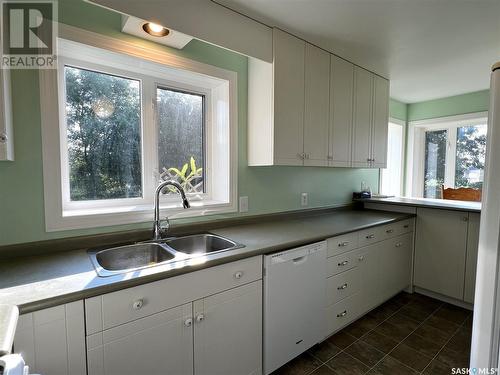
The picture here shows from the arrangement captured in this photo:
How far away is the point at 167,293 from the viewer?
3.82 feet

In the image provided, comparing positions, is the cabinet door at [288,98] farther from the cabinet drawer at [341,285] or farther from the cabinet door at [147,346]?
the cabinet door at [147,346]

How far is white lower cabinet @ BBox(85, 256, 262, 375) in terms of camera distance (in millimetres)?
1037

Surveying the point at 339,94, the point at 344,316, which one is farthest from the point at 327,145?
the point at 344,316

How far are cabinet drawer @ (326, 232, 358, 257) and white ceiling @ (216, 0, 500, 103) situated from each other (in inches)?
57.9

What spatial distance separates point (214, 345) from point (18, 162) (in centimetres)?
134

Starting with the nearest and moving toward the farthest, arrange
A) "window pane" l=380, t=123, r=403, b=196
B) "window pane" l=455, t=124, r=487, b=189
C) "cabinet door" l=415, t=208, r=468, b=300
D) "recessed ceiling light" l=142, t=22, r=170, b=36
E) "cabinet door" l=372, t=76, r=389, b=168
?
"recessed ceiling light" l=142, t=22, r=170, b=36 < "cabinet door" l=415, t=208, r=468, b=300 < "cabinet door" l=372, t=76, r=389, b=168 < "window pane" l=455, t=124, r=487, b=189 < "window pane" l=380, t=123, r=403, b=196

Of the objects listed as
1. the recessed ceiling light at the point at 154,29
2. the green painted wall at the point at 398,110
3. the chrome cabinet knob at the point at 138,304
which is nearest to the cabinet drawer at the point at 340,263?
the chrome cabinet knob at the point at 138,304

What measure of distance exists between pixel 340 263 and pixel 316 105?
1241 millimetres

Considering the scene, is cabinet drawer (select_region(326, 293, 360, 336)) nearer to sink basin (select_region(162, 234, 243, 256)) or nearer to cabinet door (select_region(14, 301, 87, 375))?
sink basin (select_region(162, 234, 243, 256))

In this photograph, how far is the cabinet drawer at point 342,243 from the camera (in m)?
1.86

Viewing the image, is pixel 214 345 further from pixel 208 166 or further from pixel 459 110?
pixel 459 110

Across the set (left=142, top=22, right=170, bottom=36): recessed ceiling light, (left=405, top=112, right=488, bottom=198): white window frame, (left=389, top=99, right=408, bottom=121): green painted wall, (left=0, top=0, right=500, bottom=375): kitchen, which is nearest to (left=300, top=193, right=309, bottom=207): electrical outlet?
(left=0, top=0, right=500, bottom=375): kitchen

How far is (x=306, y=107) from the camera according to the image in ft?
6.62

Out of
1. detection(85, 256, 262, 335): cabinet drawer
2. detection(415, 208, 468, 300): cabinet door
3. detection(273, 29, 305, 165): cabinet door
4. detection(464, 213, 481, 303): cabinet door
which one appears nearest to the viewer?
detection(85, 256, 262, 335): cabinet drawer
